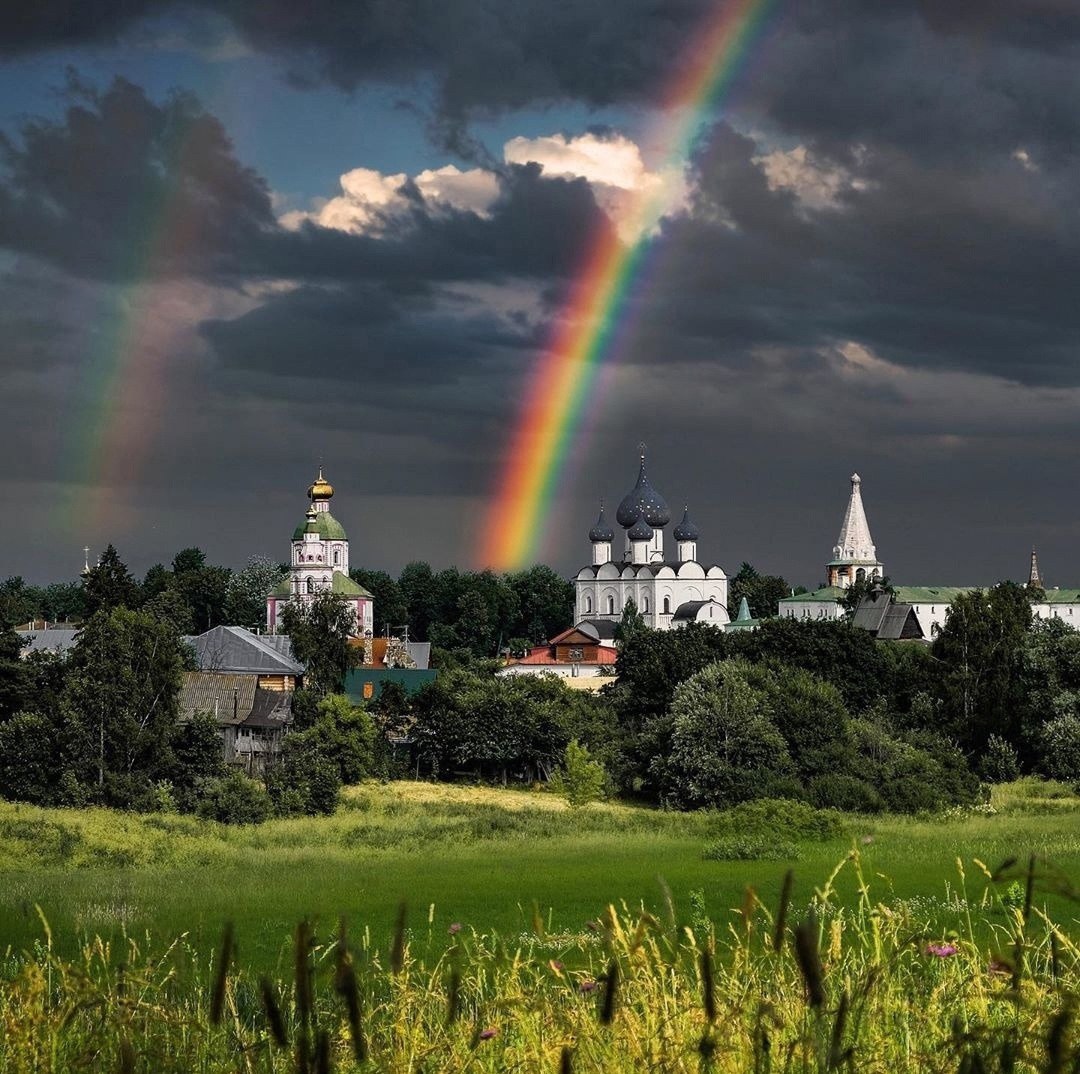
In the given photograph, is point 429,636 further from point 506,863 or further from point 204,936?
point 204,936

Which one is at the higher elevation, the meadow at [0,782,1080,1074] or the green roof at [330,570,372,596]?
the green roof at [330,570,372,596]

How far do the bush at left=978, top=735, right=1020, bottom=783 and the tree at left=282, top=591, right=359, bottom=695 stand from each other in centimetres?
2319

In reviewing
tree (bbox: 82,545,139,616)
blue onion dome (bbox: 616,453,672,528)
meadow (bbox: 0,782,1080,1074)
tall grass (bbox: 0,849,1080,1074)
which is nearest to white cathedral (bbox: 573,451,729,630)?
blue onion dome (bbox: 616,453,672,528)

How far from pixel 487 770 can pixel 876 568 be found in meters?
123

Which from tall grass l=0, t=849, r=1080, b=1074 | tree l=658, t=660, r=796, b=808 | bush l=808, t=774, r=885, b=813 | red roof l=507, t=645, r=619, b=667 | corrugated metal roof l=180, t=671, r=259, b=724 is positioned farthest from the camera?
red roof l=507, t=645, r=619, b=667

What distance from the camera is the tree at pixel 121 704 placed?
4016 cm

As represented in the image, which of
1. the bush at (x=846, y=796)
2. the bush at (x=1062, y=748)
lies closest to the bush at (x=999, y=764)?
the bush at (x=1062, y=748)

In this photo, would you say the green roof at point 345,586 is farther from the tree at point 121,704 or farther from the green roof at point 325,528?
the tree at point 121,704

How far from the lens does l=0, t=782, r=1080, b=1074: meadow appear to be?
4449 mm

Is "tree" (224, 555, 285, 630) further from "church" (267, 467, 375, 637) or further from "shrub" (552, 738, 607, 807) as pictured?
"shrub" (552, 738, 607, 807)

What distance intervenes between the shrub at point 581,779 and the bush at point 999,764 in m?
13.0

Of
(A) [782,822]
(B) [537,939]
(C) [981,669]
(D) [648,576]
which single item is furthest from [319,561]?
(B) [537,939]

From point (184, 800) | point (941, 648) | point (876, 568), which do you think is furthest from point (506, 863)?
point (876, 568)

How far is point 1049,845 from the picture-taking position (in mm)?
30594
